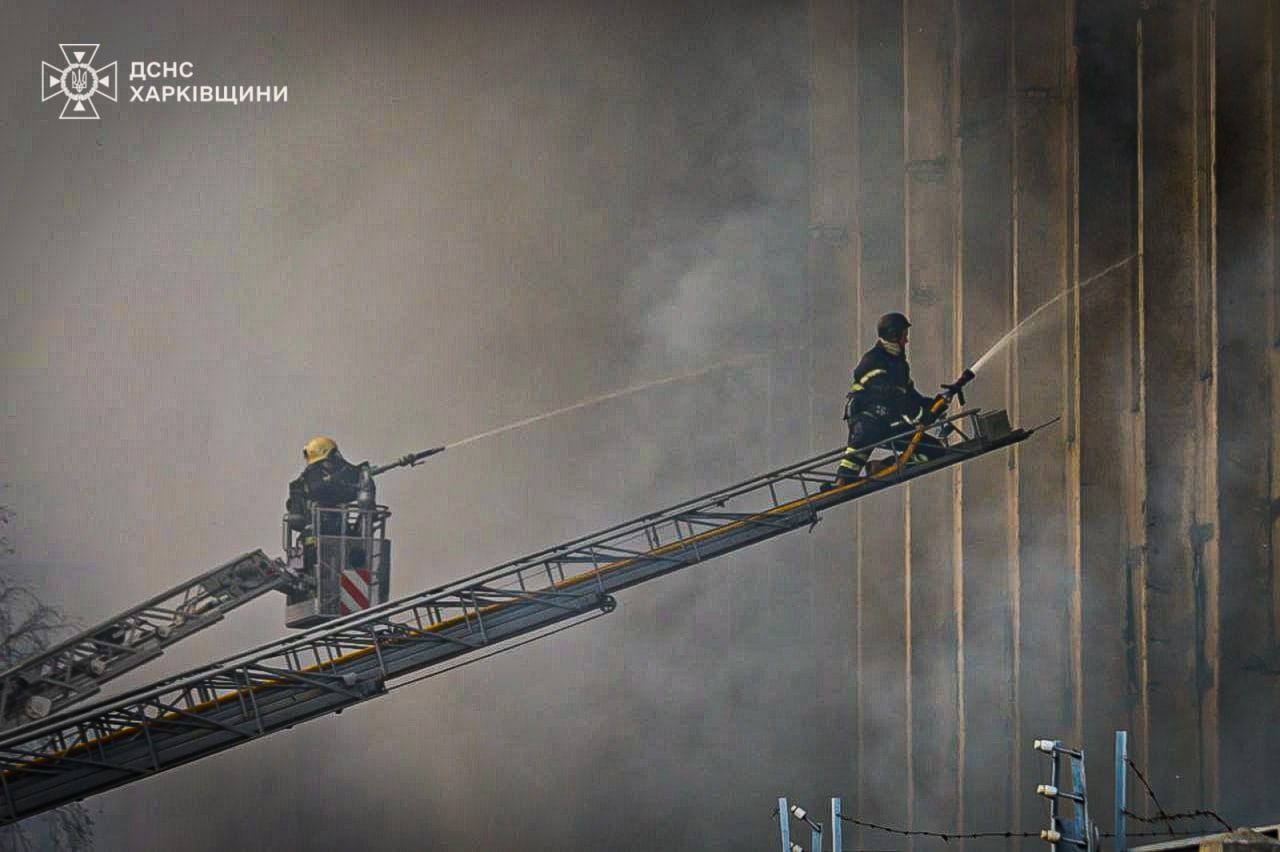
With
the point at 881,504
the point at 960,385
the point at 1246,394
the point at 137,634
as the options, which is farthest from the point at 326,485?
the point at 1246,394

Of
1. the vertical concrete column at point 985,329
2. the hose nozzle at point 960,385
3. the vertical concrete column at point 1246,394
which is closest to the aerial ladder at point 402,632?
the hose nozzle at point 960,385

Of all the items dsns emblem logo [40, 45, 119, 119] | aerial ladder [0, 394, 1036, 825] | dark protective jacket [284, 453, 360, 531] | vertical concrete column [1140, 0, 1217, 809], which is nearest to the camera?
aerial ladder [0, 394, 1036, 825]

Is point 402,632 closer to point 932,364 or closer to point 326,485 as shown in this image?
point 326,485

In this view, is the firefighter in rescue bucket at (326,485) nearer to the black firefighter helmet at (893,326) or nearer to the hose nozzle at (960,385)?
the black firefighter helmet at (893,326)

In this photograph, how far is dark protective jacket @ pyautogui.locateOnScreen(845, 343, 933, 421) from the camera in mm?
10742

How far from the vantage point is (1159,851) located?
6.56 metres

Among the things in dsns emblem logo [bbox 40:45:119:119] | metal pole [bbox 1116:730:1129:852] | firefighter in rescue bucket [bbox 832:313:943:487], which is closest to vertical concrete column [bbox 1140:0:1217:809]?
firefighter in rescue bucket [bbox 832:313:943:487]

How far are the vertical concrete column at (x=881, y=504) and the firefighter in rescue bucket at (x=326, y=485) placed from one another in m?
3.17

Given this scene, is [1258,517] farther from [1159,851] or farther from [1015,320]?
[1159,851]

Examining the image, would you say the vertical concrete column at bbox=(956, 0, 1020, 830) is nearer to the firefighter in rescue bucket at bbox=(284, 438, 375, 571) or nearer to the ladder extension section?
the firefighter in rescue bucket at bbox=(284, 438, 375, 571)

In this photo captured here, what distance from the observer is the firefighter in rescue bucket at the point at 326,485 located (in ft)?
35.6

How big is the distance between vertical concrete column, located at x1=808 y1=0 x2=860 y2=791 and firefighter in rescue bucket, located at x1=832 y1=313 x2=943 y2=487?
0.11 meters

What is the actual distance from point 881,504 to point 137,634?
470cm

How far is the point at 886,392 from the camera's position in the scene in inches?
424
